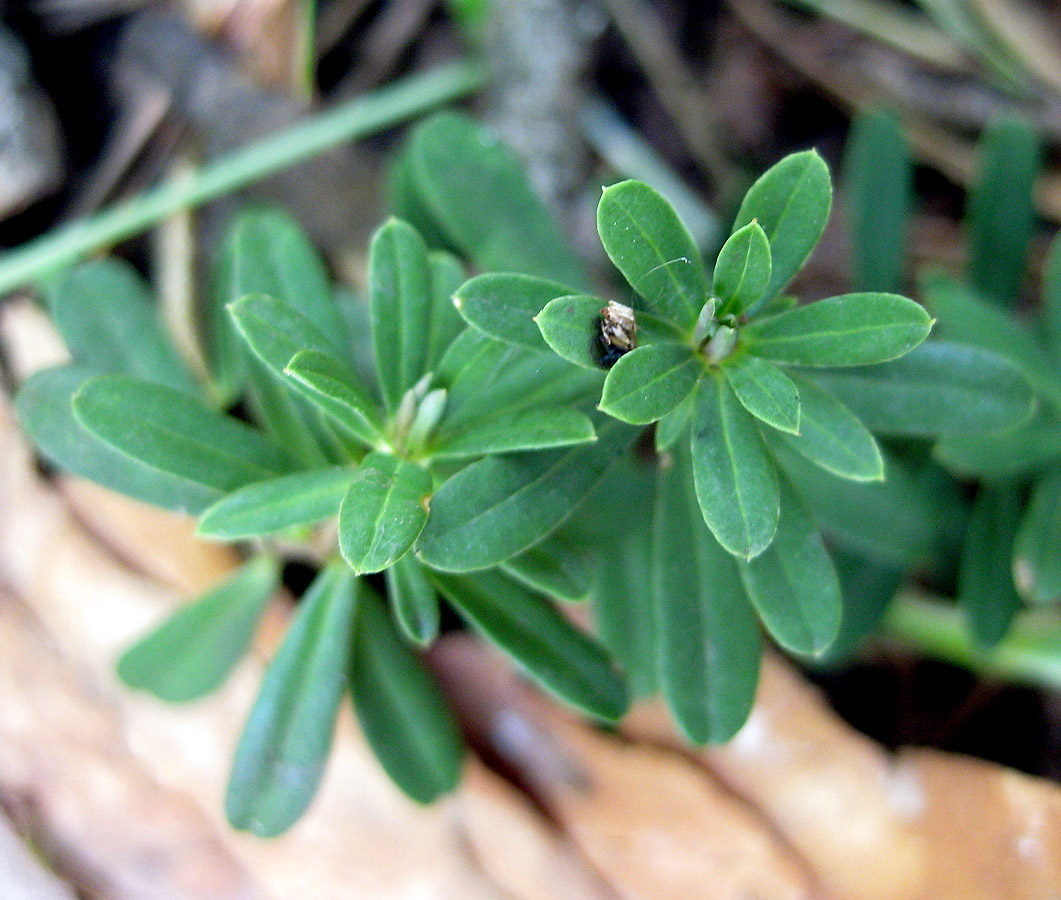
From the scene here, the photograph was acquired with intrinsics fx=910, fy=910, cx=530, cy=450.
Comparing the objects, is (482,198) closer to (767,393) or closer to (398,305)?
(398,305)

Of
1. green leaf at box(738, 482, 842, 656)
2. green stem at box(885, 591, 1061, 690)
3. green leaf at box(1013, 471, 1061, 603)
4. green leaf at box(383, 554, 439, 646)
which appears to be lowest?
green stem at box(885, 591, 1061, 690)

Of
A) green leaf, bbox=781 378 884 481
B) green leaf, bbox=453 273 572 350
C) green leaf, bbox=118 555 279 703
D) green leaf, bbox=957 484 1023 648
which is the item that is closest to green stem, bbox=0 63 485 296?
green leaf, bbox=118 555 279 703

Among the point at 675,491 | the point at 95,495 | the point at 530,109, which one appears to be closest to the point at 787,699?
the point at 675,491

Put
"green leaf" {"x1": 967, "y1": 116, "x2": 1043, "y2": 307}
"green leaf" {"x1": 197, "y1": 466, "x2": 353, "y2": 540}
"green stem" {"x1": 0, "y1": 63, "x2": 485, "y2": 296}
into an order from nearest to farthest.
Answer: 1. "green leaf" {"x1": 197, "y1": 466, "x2": 353, "y2": 540}
2. "green leaf" {"x1": 967, "y1": 116, "x2": 1043, "y2": 307}
3. "green stem" {"x1": 0, "y1": 63, "x2": 485, "y2": 296}

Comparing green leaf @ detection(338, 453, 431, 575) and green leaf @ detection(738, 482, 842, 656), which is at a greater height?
green leaf @ detection(338, 453, 431, 575)

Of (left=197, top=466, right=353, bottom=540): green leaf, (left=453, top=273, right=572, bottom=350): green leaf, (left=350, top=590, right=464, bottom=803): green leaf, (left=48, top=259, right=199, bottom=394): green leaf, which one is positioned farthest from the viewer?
(left=48, top=259, right=199, bottom=394): green leaf

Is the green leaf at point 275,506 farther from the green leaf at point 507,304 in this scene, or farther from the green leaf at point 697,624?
the green leaf at point 697,624

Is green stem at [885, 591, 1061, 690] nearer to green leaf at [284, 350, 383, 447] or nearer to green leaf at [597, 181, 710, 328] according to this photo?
green leaf at [597, 181, 710, 328]
